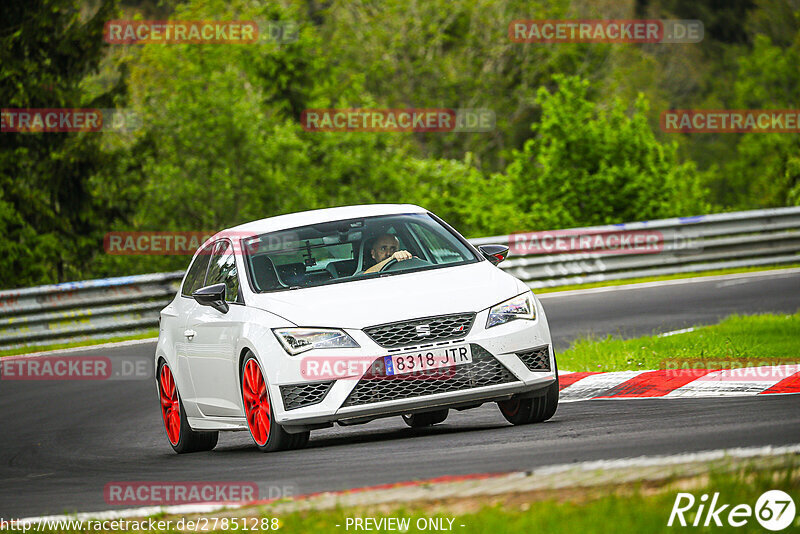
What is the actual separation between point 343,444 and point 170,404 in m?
2.08

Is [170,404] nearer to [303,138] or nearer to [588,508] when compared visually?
[588,508]

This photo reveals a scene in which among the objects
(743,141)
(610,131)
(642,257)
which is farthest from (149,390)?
(743,141)

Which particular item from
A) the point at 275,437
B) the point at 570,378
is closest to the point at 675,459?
the point at 275,437

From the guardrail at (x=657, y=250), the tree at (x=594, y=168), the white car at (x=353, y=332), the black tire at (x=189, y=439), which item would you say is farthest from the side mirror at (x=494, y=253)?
the tree at (x=594, y=168)

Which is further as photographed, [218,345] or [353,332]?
[218,345]

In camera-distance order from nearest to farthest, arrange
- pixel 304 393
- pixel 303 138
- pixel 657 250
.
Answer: pixel 304 393 → pixel 657 250 → pixel 303 138

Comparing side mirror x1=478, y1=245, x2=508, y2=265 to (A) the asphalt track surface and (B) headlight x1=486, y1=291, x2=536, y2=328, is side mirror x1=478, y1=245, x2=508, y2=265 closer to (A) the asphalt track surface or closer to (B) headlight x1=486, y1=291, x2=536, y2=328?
(B) headlight x1=486, y1=291, x2=536, y2=328

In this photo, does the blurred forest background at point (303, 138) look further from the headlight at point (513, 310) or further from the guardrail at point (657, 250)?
the headlight at point (513, 310)

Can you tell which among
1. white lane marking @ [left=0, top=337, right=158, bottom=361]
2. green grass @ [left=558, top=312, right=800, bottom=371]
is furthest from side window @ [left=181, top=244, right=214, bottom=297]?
white lane marking @ [left=0, top=337, right=158, bottom=361]

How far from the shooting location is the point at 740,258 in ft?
71.9

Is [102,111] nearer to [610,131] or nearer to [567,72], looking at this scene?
[610,131]

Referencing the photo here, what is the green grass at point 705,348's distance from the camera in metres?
11.1

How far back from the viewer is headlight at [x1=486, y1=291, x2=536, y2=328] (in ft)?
27.7

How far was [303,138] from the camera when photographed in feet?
127
